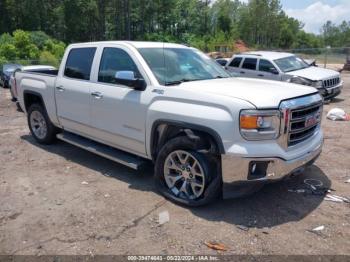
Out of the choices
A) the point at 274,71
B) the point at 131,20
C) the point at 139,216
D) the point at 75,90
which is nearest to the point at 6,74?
the point at 274,71

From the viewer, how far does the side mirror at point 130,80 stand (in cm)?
471

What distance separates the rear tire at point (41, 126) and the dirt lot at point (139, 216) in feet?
3.33

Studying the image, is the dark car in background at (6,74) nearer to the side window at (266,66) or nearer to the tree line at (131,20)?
the side window at (266,66)

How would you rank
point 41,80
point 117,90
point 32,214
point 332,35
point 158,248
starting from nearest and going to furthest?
point 158,248, point 32,214, point 117,90, point 41,80, point 332,35

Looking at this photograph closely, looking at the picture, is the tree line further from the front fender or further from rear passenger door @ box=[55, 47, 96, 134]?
the front fender

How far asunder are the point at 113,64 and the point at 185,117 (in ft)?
5.52

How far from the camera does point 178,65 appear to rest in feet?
17.0

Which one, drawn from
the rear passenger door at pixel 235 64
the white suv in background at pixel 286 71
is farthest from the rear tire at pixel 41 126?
the rear passenger door at pixel 235 64

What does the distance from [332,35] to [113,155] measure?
433 ft

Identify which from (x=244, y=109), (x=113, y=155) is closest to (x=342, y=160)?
(x=244, y=109)

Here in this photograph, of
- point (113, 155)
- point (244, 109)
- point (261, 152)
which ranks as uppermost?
point (244, 109)

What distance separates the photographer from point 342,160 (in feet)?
20.5

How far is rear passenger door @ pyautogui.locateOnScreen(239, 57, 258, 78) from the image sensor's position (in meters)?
13.3

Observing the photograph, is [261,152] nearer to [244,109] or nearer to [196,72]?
[244,109]
